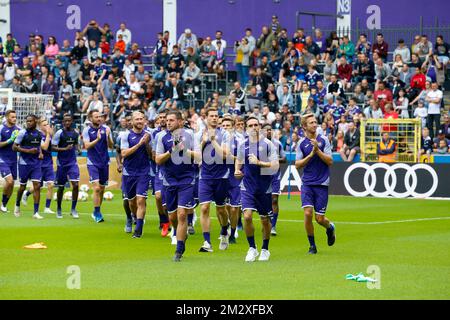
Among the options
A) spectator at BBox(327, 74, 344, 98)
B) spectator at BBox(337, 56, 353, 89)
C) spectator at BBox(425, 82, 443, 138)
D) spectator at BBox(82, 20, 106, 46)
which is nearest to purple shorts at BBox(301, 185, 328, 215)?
spectator at BBox(425, 82, 443, 138)

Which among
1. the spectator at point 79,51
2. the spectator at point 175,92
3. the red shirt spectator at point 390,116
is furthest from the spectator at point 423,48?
the spectator at point 79,51

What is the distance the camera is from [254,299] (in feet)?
42.5

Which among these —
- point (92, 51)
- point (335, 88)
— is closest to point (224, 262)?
point (335, 88)

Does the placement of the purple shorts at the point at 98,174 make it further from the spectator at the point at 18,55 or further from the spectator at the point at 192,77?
the spectator at the point at 18,55

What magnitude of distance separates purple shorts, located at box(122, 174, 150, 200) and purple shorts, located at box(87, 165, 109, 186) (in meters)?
2.27

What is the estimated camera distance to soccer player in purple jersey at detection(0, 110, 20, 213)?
85.1 ft

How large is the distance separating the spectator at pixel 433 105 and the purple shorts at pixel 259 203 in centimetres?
1762

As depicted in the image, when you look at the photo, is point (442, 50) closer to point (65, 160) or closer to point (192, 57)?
point (192, 57)

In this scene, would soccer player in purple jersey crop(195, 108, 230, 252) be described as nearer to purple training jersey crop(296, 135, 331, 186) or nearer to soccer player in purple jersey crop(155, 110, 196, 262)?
soccer player in purple jersey crop(155, 110, 196, 262)

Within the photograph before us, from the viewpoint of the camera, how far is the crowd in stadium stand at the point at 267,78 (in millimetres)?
34344

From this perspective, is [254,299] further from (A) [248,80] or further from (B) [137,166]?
(A) [248,80]

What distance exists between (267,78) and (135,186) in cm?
1715

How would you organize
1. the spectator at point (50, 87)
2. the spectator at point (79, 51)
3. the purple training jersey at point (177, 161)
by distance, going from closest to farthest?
the purple training jersey at point (177, 161)
the spectator at point (50, 87)
the spectator at point (79, 51)

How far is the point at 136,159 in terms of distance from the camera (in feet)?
70.5
